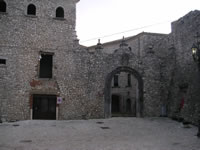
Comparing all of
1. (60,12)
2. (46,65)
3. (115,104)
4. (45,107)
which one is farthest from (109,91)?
(115,104)

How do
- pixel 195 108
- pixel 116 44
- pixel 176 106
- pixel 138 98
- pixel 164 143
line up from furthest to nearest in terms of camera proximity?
pixel 116 44, pixel 138 98, pixel 176 106, pixel 195 108, pixel 164 143

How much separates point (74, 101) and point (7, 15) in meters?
7.89

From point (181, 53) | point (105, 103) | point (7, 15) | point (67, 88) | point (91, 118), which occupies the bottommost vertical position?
point (91, 118)

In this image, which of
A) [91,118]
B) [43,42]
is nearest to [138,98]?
[91,118]

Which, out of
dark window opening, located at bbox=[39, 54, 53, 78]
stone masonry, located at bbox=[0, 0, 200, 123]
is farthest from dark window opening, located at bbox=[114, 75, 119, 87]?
dark window opening, located at bbox=[39, 54, 53, 78]

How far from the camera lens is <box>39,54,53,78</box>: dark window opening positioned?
1677cm

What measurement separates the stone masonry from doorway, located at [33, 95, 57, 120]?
14.2 inches

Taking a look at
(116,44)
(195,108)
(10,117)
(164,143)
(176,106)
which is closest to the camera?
(164,143)

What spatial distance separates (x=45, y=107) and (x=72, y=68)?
11.4ft

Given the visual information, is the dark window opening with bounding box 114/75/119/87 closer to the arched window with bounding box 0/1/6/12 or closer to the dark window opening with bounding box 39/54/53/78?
the dark window opening with bounding box 39/54/53/78

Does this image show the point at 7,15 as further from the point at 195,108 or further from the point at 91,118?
the point at 195,108

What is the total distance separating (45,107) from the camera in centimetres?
1606

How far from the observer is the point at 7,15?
52.4 ft

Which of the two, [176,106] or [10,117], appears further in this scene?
[176,106]
